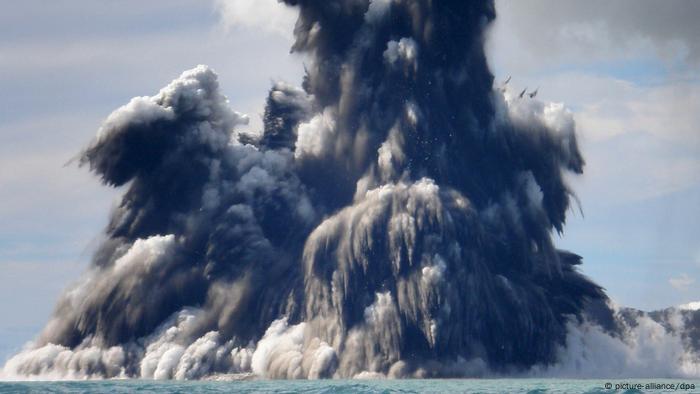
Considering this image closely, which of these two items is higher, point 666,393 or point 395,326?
point 395,326

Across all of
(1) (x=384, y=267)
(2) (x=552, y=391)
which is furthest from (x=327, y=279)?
(2) (x=552, y=391)

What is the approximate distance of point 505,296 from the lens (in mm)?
197375

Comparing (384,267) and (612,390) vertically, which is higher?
Result: (384,267)

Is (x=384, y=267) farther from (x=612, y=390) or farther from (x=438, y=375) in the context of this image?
(x=612, y=390)

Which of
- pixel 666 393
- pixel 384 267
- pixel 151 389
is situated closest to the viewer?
pixel 666 393

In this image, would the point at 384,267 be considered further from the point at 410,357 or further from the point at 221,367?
the point at 221,367

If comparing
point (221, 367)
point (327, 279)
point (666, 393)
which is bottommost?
point (666, 393)

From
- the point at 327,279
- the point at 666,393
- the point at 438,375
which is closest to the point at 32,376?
the point at 327,279

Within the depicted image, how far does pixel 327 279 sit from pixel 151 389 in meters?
52.6

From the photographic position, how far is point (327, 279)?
19712cm

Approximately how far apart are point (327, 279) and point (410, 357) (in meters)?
19.5

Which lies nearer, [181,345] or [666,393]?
[666,393]

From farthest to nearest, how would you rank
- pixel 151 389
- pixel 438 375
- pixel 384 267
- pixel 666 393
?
pixel 384 267, pixel 438 375, pixel 151 389, pixel 666 393

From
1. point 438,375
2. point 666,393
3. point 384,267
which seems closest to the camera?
point 666,393
